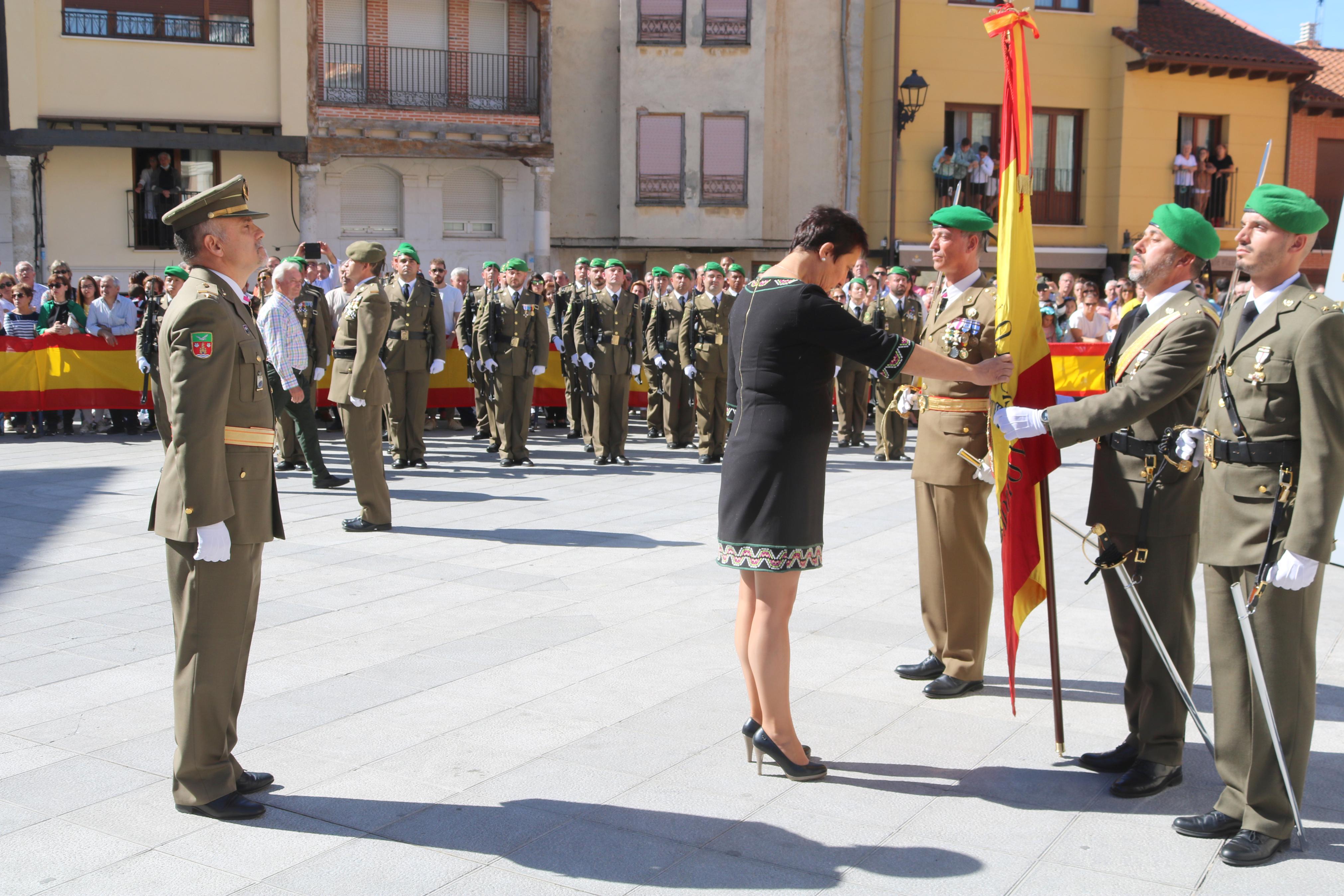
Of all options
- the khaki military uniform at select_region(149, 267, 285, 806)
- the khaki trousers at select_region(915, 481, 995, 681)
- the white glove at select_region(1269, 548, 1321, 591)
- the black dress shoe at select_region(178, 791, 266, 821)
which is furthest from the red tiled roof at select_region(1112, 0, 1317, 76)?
the black dress shoe at select_region(178, 791, 266, 821)

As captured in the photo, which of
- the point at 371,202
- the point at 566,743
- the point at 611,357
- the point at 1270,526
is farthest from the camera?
the point at 371,202

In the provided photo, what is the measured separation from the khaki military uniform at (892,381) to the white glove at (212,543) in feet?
31.5

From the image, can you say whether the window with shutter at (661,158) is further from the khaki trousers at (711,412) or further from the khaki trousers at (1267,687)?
the khaki trousers at (1267,687)

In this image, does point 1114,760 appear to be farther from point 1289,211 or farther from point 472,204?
point 472,204

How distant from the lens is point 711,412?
13.7 m

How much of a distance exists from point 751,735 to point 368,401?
17.6 ft

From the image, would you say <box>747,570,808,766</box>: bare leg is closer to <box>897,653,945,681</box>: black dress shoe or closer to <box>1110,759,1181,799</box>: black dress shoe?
<box>1110,759,1181,799</box>: black dress shoe

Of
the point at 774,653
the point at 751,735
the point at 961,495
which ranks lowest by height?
the point at 751,735

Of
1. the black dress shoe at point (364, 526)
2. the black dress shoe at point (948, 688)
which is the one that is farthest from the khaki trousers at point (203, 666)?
the black dress shoe at point (364, 526)

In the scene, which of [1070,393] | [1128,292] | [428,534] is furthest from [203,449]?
[1128,292]

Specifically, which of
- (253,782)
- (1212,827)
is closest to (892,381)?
(1212,827)

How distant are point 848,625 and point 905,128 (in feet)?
72.2

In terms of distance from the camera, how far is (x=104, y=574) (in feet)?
24.9

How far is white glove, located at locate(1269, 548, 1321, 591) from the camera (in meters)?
3.71
